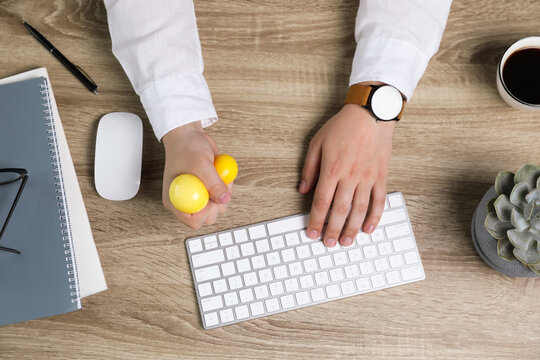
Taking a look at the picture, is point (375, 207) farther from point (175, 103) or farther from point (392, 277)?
point (175, 103)

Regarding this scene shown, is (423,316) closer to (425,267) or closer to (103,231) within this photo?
(425,267)

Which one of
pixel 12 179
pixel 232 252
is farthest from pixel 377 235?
pixel 12 179

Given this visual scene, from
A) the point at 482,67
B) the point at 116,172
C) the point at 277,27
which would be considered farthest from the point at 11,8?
the point at 482,67

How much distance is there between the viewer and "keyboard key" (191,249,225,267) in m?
0.67

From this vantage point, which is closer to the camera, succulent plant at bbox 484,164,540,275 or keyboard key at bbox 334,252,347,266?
succulent plant at bbox 484,164,540,275

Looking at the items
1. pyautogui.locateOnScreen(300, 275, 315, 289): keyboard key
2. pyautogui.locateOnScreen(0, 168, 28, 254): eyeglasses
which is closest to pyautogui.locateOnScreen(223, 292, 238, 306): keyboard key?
pyautogui.locateOnScreen(300, 275, 315, 289): keyboard key

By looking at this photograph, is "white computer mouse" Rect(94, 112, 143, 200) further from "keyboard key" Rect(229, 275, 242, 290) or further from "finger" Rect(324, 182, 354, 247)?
"finger" Rect(324, 182, 354, 247)

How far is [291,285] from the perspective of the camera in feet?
2.19

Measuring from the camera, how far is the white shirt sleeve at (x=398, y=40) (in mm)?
691

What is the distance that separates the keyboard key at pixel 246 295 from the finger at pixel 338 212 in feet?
0.47

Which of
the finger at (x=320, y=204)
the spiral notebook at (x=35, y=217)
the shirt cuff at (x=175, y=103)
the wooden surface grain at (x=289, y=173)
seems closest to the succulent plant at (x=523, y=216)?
the wooden surface grain at (x=289, y=173)

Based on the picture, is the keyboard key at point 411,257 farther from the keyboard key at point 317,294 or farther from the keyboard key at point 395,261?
the keyboard key at point 317,294

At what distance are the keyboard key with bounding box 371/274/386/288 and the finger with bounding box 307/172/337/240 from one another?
0.37 ft

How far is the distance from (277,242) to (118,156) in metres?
0.29
